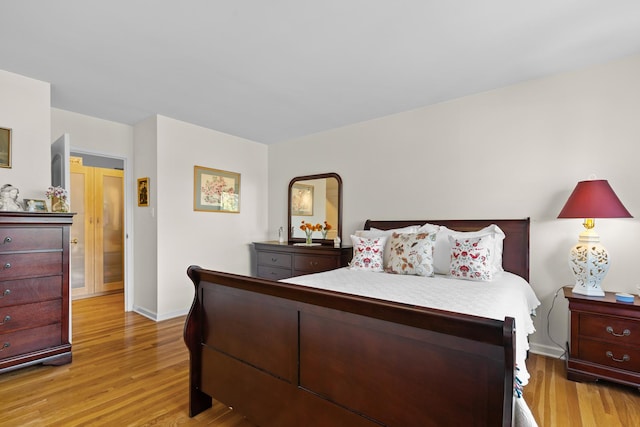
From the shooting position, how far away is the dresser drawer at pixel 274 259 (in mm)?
4070

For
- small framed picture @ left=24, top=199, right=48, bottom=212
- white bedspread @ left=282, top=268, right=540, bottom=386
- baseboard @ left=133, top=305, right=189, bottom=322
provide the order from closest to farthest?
white bedspread @ left=282, top=268, right=540, bottom=386 < small framed picture @ left=24, top=199, right=48, bottom=212 < baseboard @ left=133, top=305, right=189, bottom=322

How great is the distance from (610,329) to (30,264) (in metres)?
4.23

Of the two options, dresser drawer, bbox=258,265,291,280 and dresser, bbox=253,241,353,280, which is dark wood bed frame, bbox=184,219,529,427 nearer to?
dresser, bbox=253,241,353,280

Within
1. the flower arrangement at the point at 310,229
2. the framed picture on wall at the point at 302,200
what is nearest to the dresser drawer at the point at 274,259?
the flower arrangement at the point at 310,229

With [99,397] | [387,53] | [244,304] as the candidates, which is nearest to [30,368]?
[99,397]

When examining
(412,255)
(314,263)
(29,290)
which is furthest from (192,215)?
(412,255)

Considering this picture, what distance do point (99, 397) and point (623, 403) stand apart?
333 centimetres

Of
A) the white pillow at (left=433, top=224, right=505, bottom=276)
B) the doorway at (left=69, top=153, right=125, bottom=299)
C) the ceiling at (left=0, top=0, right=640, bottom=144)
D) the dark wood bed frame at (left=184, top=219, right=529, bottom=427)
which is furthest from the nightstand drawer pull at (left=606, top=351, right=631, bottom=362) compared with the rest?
the doorway at (left=69, top=153, right=125, bottom=299)

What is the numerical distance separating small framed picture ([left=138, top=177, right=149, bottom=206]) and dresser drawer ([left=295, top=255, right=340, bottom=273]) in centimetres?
194

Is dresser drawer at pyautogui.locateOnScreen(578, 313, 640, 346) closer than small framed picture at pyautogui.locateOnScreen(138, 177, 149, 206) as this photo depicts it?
Yes

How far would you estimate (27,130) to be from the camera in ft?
8.83

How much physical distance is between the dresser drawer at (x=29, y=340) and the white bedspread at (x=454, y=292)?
1.99 m

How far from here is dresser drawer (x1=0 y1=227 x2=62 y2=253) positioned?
2291 millimetres

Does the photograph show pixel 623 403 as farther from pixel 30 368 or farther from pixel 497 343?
pixel 30 368
